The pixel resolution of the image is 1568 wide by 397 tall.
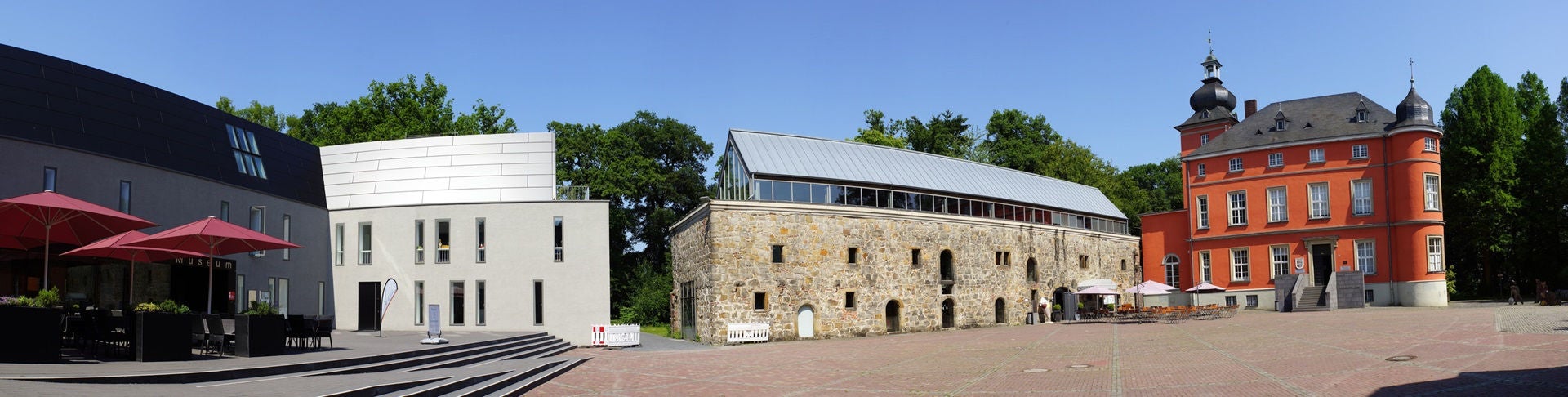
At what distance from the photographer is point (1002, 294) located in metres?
40.6

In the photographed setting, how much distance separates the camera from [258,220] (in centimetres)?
2861

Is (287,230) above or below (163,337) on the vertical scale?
above

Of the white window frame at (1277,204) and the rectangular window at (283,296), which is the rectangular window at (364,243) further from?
the white window frame at (1277,204)

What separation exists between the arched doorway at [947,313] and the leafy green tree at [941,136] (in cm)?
2533

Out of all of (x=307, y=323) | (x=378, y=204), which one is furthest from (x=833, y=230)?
(x=307, y=323)

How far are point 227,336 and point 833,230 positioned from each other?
2137cm

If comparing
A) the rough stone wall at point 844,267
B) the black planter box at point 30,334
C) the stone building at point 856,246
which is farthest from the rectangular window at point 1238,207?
the black planter box at point 30,334

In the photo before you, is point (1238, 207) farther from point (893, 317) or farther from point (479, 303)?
point (479, 303)

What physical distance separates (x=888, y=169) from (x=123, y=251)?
2628 cm

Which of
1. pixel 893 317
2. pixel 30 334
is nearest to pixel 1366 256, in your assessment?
pixel 893 317

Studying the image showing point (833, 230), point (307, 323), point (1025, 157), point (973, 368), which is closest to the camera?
point (307, 323)

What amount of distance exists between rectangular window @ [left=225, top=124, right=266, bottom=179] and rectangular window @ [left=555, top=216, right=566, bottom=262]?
327 inches

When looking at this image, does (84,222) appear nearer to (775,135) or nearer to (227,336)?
(227,336)

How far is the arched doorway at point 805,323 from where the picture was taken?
33.7 m
